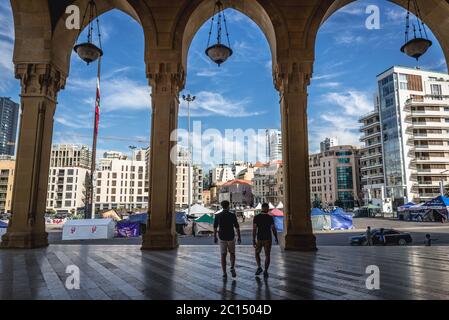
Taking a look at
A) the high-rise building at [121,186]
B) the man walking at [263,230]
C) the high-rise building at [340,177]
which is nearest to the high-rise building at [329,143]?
the high-rise building at [340,177]

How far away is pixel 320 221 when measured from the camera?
38.3 m

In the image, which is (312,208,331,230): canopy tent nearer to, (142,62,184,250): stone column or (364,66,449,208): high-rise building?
(142,62,184,250): stone column

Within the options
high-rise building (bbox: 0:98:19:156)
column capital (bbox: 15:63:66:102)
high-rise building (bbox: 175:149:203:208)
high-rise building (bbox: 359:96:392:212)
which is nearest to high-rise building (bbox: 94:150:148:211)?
high-rise building (bbox: 175:149:203:208)

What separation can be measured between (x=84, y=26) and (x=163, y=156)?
6584mm

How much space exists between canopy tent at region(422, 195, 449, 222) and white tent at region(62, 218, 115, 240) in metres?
42.6

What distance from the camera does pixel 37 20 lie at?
37.2 ft

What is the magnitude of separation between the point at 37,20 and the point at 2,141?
201m

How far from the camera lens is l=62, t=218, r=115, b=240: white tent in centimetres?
2745

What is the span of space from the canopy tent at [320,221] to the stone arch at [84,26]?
105 ft

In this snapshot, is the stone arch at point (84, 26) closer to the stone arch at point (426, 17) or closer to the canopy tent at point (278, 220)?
the stone arch at point (426, 17)

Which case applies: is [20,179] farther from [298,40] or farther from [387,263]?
[387,263]

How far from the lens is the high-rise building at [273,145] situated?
142 meters

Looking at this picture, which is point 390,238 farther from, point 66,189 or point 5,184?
point 66,189
